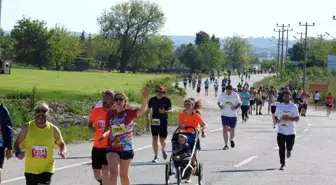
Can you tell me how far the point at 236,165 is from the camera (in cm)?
1653

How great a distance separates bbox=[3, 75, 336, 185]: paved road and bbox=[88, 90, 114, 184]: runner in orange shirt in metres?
1.98

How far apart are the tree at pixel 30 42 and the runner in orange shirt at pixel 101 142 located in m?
112

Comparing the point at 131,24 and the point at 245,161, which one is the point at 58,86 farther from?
the point at 131,24

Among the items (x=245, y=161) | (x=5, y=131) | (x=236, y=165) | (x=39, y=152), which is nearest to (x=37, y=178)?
(x=39, y=152)

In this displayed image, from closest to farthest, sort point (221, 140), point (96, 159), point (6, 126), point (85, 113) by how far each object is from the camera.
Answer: point (6, 126)
point (96, 159)
point (221, 140)
point (85, 113)

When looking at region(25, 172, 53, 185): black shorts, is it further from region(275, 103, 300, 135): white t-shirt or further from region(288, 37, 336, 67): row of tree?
region(288, 37, 336, 67): row of tree

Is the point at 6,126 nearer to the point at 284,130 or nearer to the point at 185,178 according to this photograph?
the point at 185,178

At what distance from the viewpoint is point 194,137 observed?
42.2 feet

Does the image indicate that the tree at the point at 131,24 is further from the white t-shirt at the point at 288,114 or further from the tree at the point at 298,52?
the white t-shirt at the point at 288,114

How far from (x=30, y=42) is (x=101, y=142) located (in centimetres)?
11504

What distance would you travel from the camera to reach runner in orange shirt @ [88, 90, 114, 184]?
1102 centimetres

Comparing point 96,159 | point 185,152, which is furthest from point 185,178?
point 96,159

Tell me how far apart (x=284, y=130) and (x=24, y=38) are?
110 meters

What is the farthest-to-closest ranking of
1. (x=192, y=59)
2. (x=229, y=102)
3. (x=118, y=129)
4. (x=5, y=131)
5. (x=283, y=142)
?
(x=192, y=59)
(x=229, y=102)
(x=283, y=142)
(x=118, y=129)
(x=5, y=131)
